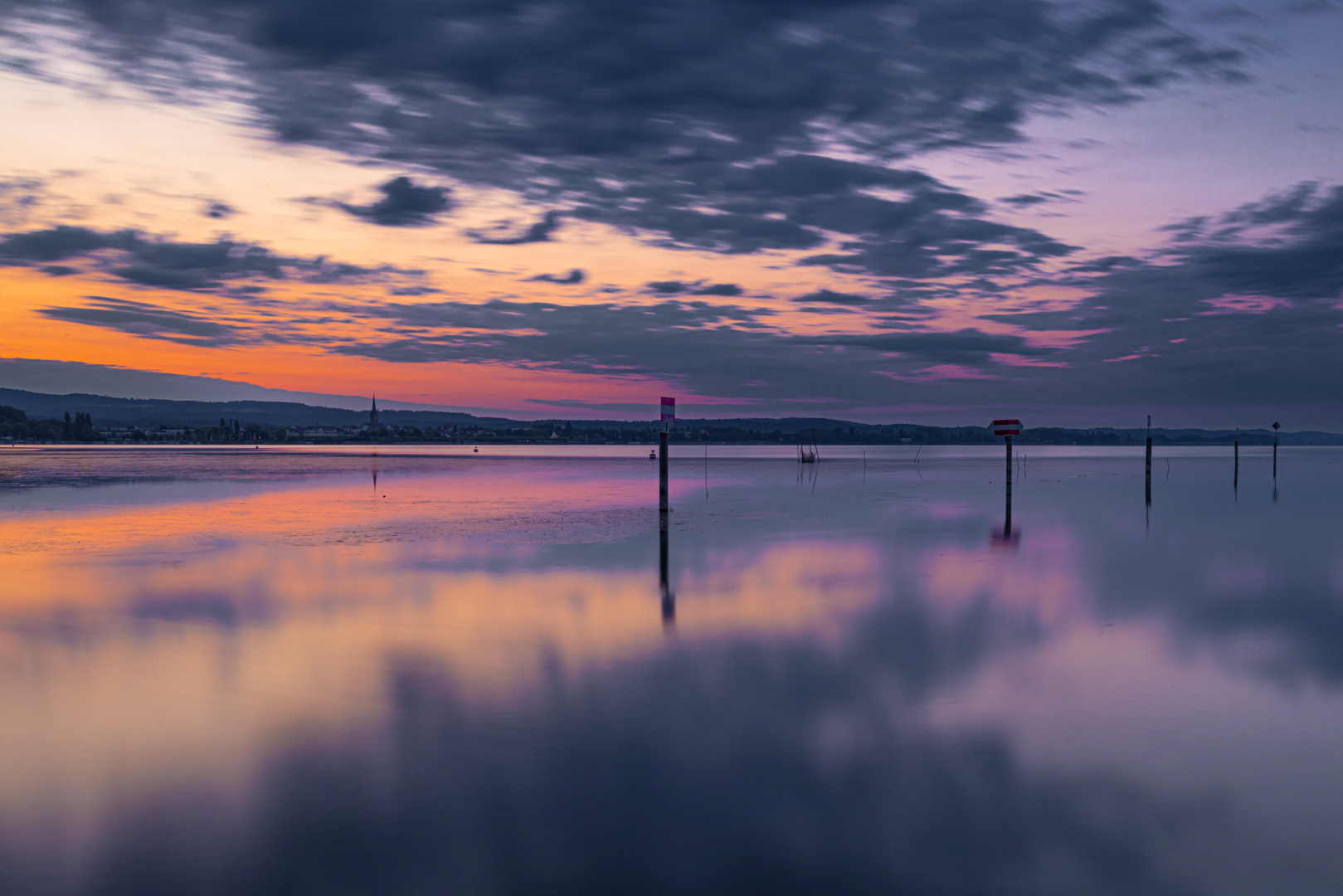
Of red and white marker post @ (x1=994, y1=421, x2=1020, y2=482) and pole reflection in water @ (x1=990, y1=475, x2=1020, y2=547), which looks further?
red and white marker post @ (x1=994, y1=421, x2=1020, y2=482)

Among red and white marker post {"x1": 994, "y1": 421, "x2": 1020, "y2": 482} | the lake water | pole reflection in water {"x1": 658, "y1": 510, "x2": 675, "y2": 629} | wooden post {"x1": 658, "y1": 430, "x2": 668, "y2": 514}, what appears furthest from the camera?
red and white marker post {"x1": 994, "y1": 421, "x2": 1020, "y2": 482}

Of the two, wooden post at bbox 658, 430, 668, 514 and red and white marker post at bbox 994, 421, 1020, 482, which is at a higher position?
red and white marker post at bbox 994, 421, 1020, 482

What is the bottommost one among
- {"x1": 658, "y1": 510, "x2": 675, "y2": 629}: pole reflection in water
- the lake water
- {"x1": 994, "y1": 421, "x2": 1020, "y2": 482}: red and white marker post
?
{"x1": 658, "y1": 510, "x2": 675, "y2": 629}: pole reflection in water

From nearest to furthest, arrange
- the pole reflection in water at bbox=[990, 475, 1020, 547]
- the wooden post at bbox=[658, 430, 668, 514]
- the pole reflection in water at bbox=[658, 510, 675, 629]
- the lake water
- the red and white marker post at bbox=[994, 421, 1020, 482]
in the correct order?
the lake water < the pole reflection in water at bbox=[658, 510, 675, 629] < the pole reflection in water at bbox=[990, 475, 1020, 547] < the wooden post at bbox=[658, 430, 668, 514] < the red and white marker post at bbox=[994, 421, 1020, 482]

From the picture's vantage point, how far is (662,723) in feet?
32.9

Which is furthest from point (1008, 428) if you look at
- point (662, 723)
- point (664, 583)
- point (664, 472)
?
point (662, 723)

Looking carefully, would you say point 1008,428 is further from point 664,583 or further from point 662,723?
point 662,723

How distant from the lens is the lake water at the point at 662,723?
668 centimetres

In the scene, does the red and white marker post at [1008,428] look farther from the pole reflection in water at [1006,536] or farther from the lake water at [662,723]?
the lake water at [662,723]

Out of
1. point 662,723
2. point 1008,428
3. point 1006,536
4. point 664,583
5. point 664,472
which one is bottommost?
point 1006,536

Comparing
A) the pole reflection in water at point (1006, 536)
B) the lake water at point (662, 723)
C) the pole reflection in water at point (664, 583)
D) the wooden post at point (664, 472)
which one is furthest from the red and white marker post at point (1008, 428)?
the pole reflection in water at point (664, 583)

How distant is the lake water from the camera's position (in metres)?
6.68

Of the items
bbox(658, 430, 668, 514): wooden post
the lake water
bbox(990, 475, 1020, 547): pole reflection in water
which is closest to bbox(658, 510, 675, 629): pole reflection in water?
the lake water

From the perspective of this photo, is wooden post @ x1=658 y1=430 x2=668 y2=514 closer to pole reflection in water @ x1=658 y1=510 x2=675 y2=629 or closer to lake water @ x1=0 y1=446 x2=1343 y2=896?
pole reflection in water @ x1=658 y1=510 x2=675 y2=629
